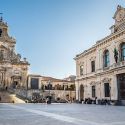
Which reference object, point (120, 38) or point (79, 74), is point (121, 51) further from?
point (79, 74)

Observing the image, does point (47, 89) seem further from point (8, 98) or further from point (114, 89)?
point (114, 89)

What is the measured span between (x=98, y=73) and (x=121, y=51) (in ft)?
22.9

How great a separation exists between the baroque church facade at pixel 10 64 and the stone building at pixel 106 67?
65.1ft

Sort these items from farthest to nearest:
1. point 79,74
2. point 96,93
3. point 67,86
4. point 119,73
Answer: point 67,86 < point 79,74 < point 96,93 < point 119,73

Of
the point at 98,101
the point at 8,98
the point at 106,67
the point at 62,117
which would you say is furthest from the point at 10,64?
the point at 62,117

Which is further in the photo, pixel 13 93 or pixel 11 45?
pixel 11 45

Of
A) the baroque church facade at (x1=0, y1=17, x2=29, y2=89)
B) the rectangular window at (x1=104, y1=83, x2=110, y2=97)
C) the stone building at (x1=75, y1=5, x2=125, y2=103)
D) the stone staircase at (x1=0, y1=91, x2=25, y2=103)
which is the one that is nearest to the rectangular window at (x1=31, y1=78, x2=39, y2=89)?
the baroque church facade at (x1=0, y1=17, x2=29, y2=89)

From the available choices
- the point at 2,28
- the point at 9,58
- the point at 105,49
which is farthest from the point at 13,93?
the point at 105,49

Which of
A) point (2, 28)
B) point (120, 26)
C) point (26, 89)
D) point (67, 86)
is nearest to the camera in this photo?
point (120, 26)

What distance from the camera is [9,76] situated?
66500 millimetres

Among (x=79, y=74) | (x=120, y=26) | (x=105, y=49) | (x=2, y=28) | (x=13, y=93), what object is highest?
(x=2, y=28)

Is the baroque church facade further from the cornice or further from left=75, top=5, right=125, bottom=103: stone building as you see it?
the cornice

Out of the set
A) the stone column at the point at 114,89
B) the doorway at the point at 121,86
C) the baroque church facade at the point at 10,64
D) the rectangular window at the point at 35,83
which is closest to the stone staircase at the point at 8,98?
the baroque church facade at the point at 10,64

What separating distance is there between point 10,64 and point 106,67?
32.7 metres
